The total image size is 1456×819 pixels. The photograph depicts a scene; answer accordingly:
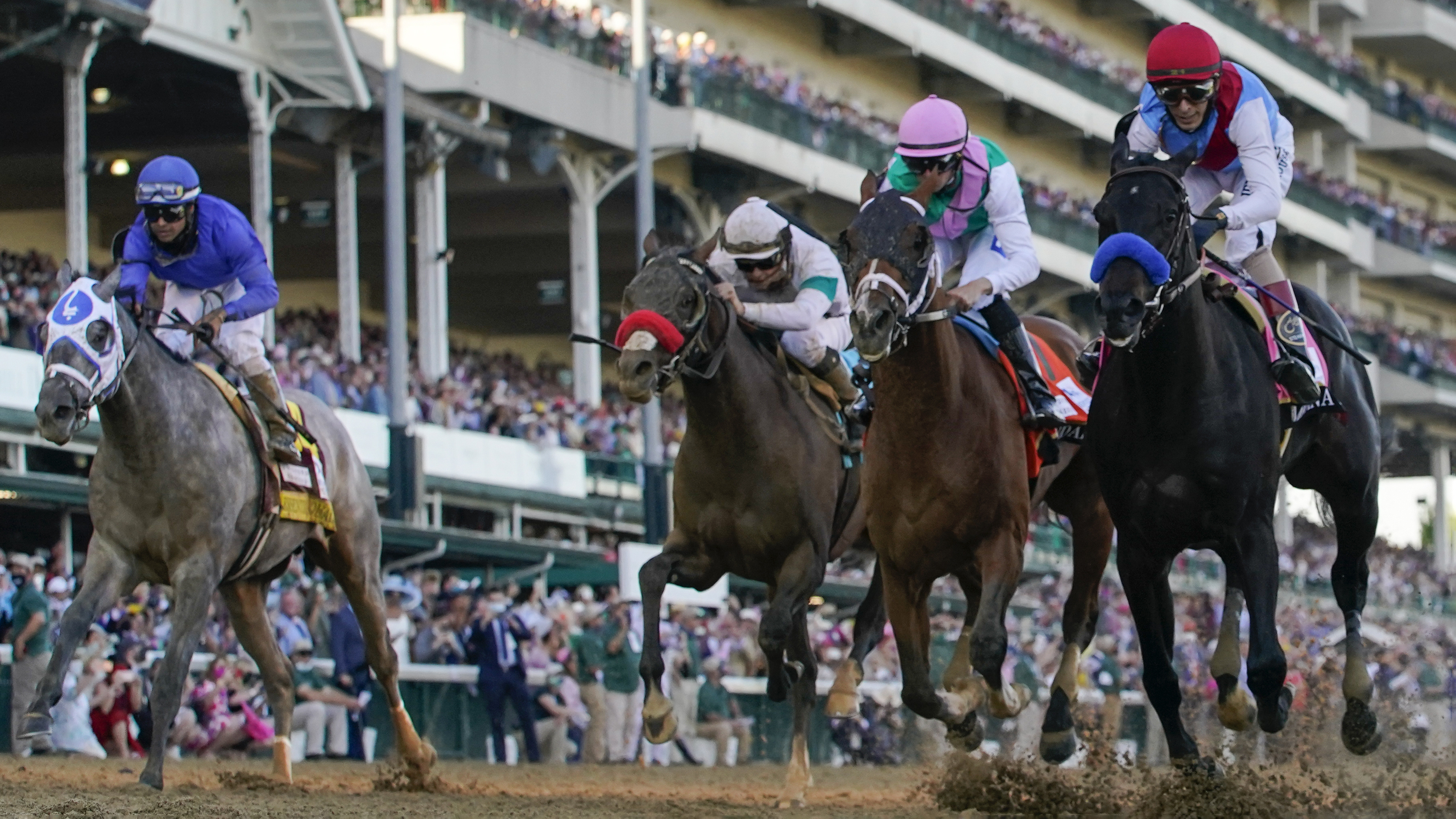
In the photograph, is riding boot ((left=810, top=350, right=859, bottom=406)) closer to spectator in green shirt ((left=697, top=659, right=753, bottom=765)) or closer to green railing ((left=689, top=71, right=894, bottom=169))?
spectator in green shirt ((left=697, top=659, right=753, bottom=765))

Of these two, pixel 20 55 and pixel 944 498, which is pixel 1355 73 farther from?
pixel 944 498

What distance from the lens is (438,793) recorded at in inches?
424

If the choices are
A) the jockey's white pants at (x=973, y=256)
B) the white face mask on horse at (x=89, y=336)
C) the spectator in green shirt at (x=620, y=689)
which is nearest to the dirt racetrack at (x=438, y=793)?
the spectator in green shirt at (x=620, y=689)

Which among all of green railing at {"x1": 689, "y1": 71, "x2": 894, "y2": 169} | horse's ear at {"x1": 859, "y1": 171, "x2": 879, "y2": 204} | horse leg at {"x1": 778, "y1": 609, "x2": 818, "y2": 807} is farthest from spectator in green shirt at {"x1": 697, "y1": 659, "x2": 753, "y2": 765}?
green railing at {"x1": 689, "y1": 71, "x2": 894, "y2": 169}

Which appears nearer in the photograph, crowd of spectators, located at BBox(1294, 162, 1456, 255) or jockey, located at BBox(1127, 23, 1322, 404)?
jockey, located at BBox(1127, 23, 1322, 404)

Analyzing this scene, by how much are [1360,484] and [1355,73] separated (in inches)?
1725

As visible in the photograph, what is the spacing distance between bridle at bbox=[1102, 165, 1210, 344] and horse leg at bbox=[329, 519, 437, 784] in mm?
4804

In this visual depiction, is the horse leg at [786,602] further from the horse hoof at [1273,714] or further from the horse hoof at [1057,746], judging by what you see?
the horse hoof at [1273,714]

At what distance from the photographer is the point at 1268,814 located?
8016mm

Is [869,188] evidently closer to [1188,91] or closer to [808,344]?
[1188,91]

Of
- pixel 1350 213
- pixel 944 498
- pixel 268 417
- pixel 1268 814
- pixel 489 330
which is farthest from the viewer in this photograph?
pixel 1350 213

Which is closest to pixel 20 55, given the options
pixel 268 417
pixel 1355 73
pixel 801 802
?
pixel 268 417

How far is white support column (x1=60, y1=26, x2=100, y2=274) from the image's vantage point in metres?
18.1

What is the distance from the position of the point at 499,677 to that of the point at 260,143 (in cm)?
665
